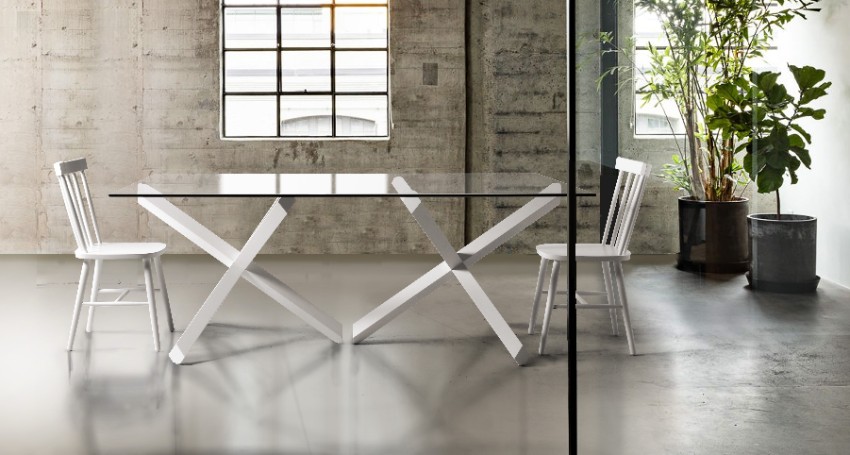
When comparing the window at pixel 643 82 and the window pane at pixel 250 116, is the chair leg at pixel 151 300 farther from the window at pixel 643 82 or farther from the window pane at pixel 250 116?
the window pane at pixel 250 116

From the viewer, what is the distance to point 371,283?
14.7 ft

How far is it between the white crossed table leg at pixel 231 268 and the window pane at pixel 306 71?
7.12 ft

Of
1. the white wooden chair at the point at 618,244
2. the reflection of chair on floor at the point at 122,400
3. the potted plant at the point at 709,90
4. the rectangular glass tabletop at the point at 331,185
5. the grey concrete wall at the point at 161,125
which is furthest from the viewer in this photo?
the grey concrete wall at the point at 161,125

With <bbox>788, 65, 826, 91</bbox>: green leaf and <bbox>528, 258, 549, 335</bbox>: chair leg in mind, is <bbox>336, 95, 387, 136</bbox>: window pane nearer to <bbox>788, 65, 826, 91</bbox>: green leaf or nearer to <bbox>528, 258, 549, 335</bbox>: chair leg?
<bbox>528, 258, 549, 335</bbox>: chair leg

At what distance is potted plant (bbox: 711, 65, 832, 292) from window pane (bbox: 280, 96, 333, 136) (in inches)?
150

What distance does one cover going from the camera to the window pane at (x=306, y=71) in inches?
217

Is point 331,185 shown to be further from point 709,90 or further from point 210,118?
point 210,118

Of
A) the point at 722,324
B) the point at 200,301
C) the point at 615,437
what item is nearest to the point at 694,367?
the point at 722,324

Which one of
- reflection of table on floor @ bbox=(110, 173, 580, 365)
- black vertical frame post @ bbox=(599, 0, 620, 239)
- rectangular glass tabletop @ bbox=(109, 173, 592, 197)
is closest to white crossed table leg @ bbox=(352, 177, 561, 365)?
reflection of table on floor @ bbox=(110, 173, 580, 365)

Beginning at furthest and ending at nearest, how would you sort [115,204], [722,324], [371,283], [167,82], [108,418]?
[167,82] → [115,204] → [371,283] → [108,418] → [722,324]

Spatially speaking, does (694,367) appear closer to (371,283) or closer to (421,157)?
(371,283)

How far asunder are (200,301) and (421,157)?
1.85m

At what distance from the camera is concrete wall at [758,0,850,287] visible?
191 centimetres

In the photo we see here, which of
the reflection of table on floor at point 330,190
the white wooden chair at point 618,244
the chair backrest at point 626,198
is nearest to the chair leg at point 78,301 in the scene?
the reflection of table on floor at point 330,190
